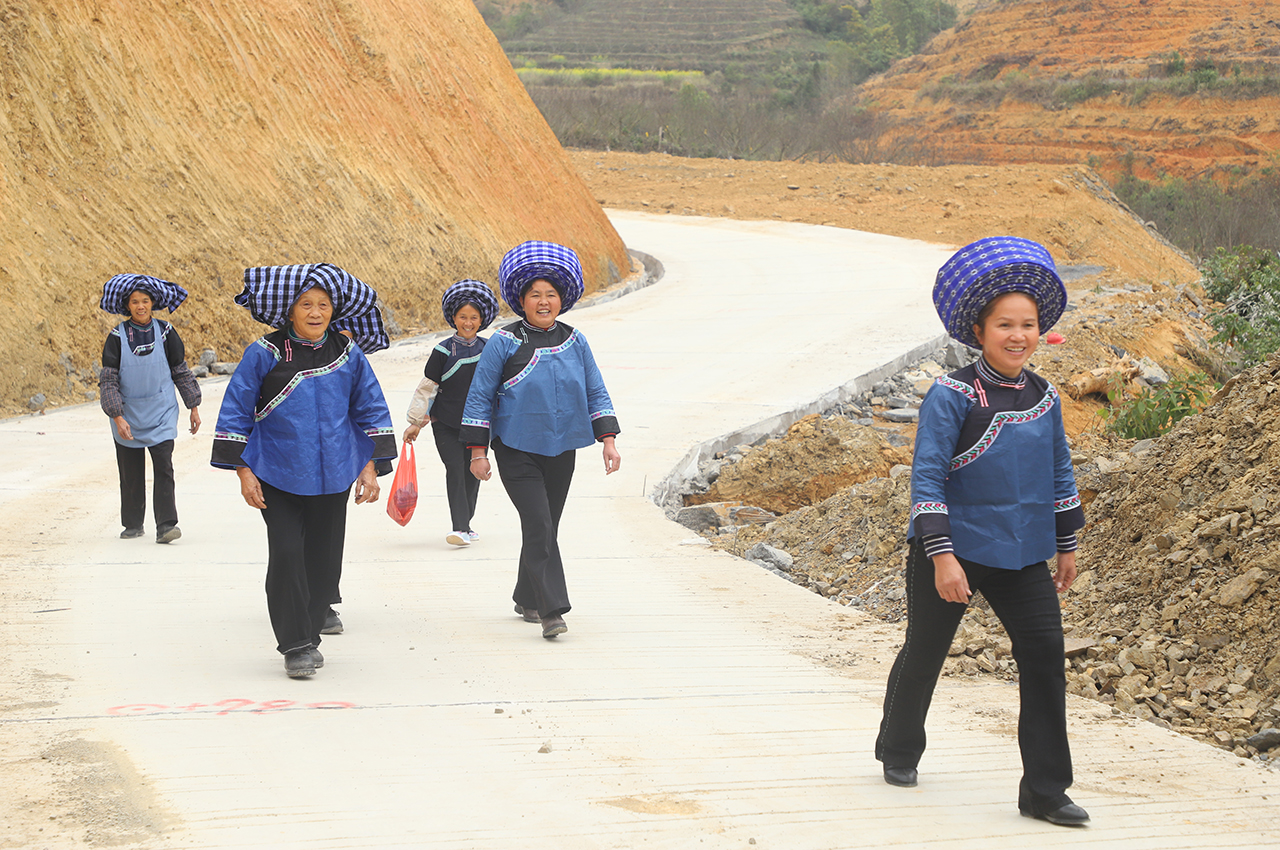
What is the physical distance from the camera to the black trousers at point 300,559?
5.10 meters

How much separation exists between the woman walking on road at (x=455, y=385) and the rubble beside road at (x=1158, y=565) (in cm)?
171

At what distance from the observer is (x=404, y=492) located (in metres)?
7.33

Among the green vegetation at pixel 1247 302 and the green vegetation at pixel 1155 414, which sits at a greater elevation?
the green vegetation at pixel 1247 302

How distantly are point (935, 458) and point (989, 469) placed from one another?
0.17 m

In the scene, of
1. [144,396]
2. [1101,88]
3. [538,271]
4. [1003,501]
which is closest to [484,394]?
[538,271]

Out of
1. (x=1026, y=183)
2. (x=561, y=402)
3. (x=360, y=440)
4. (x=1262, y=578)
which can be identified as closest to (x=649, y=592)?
(x=561, y=402)

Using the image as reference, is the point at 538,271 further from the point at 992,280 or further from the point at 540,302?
the point at 992,280

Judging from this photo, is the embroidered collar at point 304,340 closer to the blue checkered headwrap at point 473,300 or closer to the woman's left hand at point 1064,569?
the blue checkered headwrap at point 473,300

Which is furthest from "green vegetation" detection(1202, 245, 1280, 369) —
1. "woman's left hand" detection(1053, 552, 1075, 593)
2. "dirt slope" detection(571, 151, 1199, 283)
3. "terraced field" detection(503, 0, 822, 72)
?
"terraced field" detection(503, 0, 822, 72)

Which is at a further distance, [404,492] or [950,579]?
[404,492]

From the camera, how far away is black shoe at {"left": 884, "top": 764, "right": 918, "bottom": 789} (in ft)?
13.1

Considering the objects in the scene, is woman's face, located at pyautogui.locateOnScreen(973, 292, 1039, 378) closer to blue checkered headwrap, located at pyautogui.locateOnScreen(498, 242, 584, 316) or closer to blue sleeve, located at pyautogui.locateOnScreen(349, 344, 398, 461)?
blue checkered headwrap, located at pyautogui.locateOnScreen(498, 242, 584, 316)

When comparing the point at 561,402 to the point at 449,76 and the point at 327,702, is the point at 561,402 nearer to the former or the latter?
the point at 327,702

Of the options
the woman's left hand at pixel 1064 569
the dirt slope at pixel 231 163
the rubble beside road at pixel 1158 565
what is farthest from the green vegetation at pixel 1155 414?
the dirt slope at pixel 231 163
